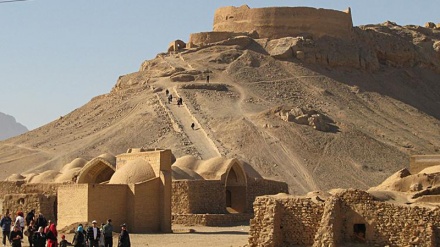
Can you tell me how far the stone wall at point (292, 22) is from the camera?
6531cm

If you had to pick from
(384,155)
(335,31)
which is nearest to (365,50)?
(335,31)

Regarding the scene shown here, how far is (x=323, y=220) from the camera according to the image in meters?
17.2

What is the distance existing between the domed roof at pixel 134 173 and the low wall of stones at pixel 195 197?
3066 mm

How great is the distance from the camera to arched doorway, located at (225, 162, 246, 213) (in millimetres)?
32562

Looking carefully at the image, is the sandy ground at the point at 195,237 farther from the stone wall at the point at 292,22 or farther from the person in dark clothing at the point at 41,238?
the stone wall at the point at 292,22

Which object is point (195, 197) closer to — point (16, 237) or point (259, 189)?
point (259, 189)

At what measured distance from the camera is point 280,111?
50.8 m

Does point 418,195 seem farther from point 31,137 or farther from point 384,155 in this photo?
point 31,137

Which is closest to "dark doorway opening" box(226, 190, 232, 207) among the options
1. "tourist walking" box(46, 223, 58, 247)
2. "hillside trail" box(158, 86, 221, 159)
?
"hillside trail" box(158, 86, 221, 159)

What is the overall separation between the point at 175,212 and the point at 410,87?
1529 inches

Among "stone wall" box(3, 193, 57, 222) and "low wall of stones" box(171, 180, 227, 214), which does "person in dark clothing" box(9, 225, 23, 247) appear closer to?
"stone wall" box(3, 193, 57, 222)

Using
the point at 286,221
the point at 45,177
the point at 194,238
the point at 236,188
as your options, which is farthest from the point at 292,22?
the point at 286,221

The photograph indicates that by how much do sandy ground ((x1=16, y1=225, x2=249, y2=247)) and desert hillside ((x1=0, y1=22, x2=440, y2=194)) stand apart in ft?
45.4

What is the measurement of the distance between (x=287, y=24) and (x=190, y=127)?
18.9m
